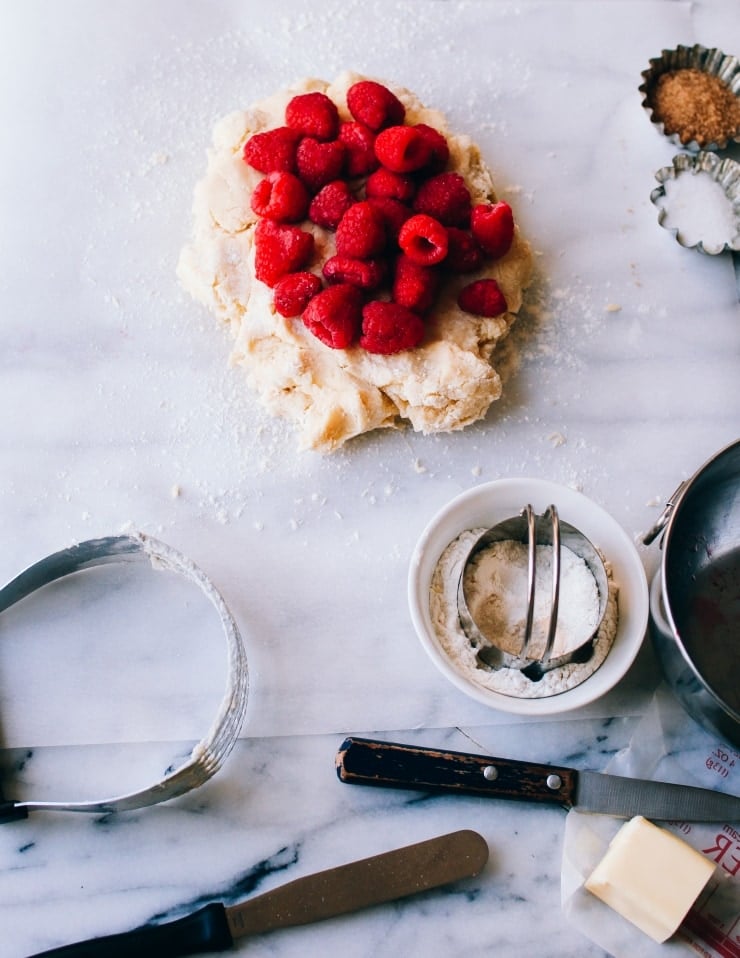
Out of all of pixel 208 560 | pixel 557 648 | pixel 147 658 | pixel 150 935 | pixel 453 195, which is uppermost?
pixel 453 195

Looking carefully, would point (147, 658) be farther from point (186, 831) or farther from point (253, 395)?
point (253, 395)

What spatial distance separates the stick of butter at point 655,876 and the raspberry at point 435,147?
97 centimetres

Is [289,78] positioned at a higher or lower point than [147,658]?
higher

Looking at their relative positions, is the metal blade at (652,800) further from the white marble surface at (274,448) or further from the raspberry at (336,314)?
the raspberry at (336,314)

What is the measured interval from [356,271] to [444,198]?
0.17 metres

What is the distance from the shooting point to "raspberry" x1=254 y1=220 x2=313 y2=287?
1342 mm

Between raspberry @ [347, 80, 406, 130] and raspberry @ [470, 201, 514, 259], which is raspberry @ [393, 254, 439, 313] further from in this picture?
raspberry @ [347, 80, 406, 130]

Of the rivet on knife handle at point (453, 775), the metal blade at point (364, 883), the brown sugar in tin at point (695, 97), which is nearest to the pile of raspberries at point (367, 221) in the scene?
the brown sugar in tin at point (695, 97)

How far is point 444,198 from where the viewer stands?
1.35 meters

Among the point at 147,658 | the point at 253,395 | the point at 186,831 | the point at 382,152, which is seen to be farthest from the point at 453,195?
the point at 186,831

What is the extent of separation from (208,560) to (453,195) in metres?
0.64

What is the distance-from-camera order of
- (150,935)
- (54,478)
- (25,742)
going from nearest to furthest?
(150,935) → (25,742) → (54,478)

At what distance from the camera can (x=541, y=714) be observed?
1221 mm

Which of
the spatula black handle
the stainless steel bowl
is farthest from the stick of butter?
the spatula black handle
